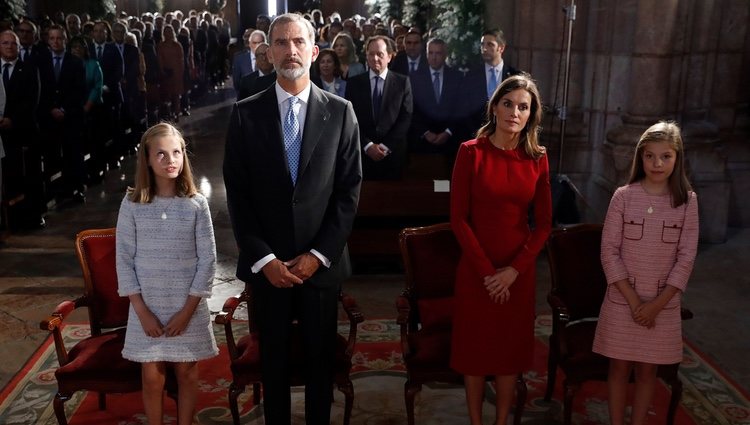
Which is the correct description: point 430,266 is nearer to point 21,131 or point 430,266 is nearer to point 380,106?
point 380,106

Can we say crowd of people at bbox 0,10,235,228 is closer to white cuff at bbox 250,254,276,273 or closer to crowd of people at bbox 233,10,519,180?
crowd of people at bbox 233,10,519,180

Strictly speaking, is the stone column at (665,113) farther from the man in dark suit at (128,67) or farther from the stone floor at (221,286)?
the man in dark suit at (128,67)

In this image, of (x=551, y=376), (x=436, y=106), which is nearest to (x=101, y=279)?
(x=551, y=376)

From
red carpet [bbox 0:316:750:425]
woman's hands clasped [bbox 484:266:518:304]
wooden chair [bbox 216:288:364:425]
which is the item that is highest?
A: woman's hands clasped [bbox 484:266:518:304]

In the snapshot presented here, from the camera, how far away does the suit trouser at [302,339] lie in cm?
340

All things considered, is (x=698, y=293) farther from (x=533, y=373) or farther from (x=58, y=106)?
(x=58, y=106)

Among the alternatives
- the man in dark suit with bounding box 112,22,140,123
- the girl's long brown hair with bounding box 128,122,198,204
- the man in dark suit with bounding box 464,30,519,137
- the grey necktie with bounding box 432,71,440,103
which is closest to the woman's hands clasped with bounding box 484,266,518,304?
the girl's long brown hair with bounding box 128,122,198,204

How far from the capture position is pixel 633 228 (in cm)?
362

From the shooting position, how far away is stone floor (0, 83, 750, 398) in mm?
5090

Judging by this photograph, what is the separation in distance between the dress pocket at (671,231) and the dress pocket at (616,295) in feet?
0.72

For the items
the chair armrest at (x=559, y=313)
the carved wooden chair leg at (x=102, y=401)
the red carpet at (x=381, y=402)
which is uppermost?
the chair armrest at (x=559, y=313)

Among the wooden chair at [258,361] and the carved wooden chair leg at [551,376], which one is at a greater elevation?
the wooden chair at [258,361]

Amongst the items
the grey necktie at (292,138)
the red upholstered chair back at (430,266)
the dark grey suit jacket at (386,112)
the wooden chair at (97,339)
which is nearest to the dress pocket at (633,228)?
the red upholstered chair back at (430,266)

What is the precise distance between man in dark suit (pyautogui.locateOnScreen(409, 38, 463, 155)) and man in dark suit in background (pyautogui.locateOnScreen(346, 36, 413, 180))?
86cm
